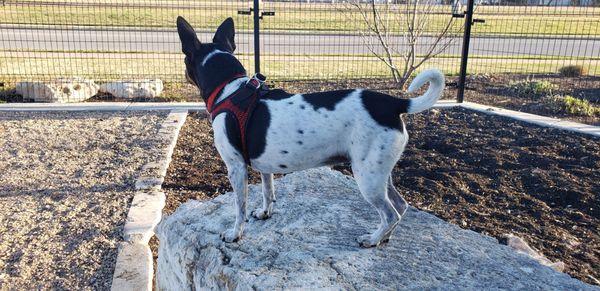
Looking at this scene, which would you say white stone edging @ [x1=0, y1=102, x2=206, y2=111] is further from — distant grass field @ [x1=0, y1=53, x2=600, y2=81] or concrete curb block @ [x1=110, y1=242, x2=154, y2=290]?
concrete curb block @ [x1=110, y1=242, x2=154, y2=290]

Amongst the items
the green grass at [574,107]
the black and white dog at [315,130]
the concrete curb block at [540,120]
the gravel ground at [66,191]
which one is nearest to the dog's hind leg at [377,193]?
the black and white dog at [315,130]

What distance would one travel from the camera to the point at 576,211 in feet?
15.9

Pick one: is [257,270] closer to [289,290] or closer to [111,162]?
[289,290]

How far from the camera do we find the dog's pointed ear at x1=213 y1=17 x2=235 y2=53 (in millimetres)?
3646

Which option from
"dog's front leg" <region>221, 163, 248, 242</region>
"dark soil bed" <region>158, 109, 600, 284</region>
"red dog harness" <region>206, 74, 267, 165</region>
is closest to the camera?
"red dog harness" <region>206, 74, 267, 165</region>

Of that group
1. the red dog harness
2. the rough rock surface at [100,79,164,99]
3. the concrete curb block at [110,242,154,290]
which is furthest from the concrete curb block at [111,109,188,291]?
the rough rock surface at [100,79,164,99]

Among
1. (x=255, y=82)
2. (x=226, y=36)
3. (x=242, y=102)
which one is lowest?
(x=242, y=102)

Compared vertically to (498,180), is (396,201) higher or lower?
higher

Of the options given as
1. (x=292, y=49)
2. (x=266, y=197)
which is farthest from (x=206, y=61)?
(x=292, y=49)

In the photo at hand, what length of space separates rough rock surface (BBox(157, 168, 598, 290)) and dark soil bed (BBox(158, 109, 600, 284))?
3.21 feet

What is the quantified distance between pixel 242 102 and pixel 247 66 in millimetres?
9211

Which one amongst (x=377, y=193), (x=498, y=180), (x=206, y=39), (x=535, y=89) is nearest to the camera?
(x=377, y=193)

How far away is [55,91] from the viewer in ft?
29.5

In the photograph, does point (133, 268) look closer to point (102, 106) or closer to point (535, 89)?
point (102, 106)
